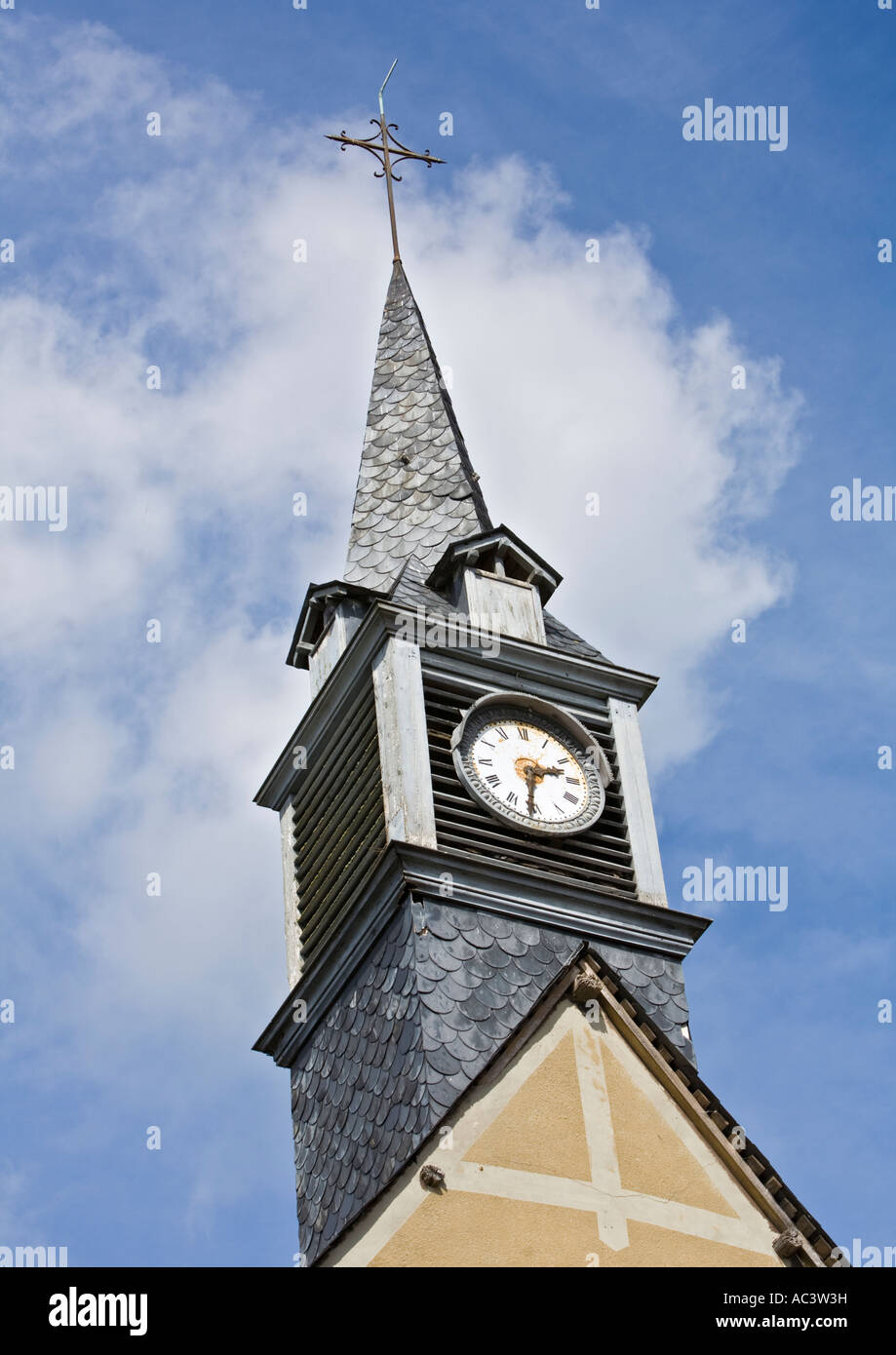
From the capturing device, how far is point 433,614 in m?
28.7

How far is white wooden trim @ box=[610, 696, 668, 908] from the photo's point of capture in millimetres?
27500

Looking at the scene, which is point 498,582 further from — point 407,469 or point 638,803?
point 638,803

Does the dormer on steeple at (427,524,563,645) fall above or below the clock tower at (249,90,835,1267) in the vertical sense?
above

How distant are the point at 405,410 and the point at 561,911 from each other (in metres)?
11.0

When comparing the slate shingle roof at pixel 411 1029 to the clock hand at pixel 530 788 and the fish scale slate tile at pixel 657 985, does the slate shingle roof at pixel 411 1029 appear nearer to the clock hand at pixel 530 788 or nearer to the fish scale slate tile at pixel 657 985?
the fish scale slate tile at pixel 657 985

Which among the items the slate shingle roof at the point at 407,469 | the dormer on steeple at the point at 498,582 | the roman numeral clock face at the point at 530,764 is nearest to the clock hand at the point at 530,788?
the roman numeral clock face at the point at 530,764

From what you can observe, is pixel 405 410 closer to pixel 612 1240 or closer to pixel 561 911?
A: pixel 561 911

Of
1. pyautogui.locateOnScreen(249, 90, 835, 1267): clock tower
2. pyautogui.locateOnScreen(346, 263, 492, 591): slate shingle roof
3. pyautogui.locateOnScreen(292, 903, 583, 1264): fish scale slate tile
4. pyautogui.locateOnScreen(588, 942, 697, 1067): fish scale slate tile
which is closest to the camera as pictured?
pyautogui.locateOnScreen(249, 90, 835, 1267): clock tower

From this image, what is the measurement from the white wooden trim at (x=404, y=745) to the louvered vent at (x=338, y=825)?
27 centimetres

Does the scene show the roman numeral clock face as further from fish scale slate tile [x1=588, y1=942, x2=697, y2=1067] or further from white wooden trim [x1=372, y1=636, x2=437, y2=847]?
fish scale slate tile [x1=588, y1=942, x2=697, y2=1067]

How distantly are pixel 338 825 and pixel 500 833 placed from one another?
7.59 ft

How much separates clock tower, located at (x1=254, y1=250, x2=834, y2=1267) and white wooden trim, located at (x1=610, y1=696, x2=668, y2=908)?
35 mm

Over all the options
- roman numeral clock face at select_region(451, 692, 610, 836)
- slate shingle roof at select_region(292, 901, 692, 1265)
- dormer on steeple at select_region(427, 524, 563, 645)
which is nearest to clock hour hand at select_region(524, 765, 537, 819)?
roman numeral clock face at select_region(451, 692, 610, 836)
